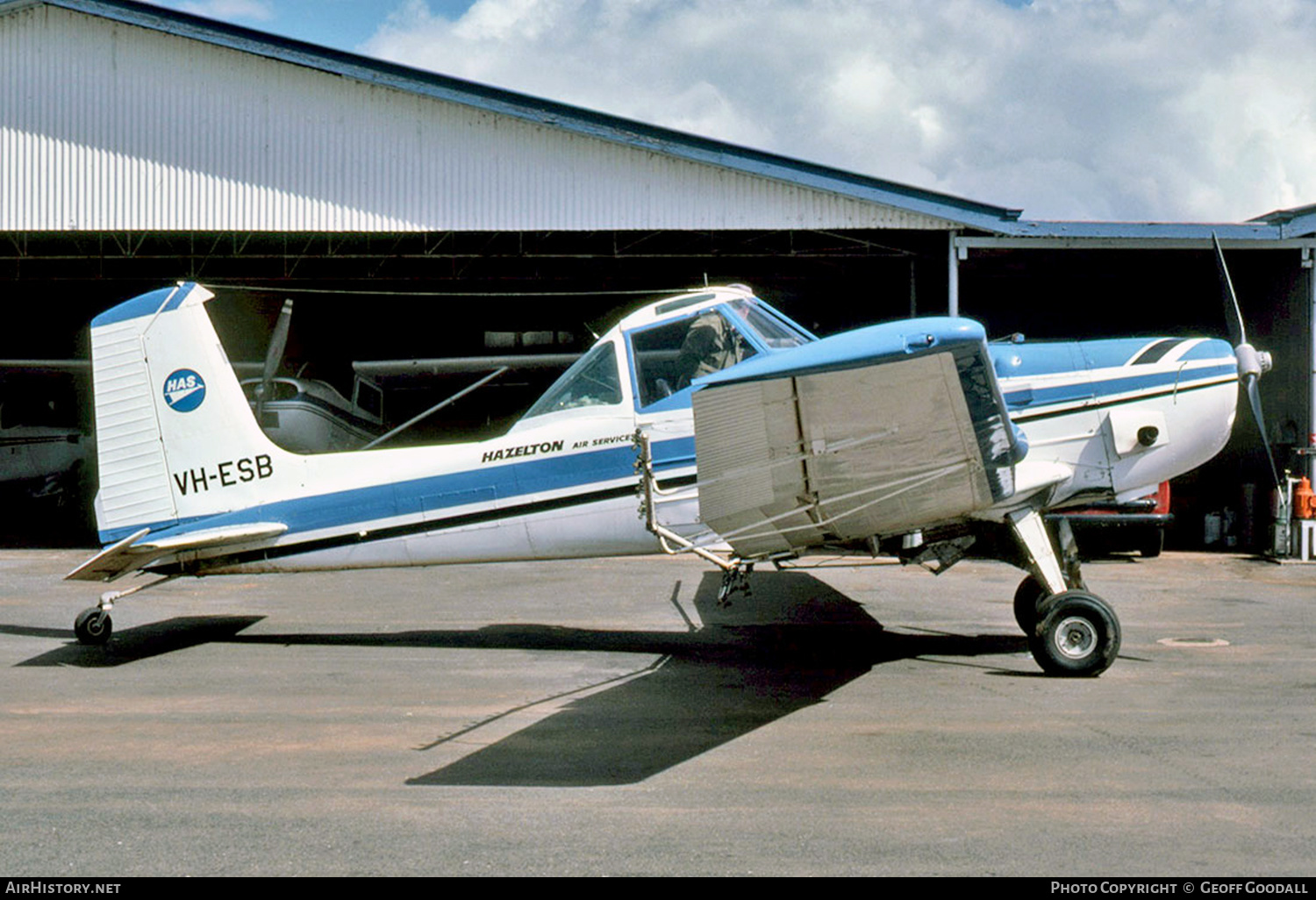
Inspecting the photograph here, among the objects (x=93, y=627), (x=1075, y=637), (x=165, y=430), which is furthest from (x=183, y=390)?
(x=1075, y=637)

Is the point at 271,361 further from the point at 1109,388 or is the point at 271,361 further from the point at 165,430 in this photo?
the point at 1109,388

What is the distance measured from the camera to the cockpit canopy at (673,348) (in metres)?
7.89

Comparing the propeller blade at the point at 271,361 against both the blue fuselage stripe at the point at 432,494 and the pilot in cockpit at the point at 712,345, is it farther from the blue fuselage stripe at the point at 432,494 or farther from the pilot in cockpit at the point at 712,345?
the pilot in cockpit at the point at 712,345

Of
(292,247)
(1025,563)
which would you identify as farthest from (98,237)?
(1025,563)

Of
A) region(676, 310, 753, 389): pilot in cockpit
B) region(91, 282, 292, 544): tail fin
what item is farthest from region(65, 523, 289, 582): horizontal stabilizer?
region(676, 310, 753, 389): pilot in cockpit

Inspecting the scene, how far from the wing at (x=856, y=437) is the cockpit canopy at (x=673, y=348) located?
147 centimetres

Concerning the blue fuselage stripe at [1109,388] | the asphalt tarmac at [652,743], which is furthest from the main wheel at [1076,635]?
the blue fuselage stripe at [1109,388]

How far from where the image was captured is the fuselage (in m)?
7.51

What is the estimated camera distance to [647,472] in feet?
21.8

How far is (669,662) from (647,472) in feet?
6.81

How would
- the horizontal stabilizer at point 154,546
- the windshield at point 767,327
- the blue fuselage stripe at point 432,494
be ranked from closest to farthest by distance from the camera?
1. the horizontal stabilizer at point 154,546
2. the windshield at point 767,327
3. the blue fuselage stripe at point 432,494

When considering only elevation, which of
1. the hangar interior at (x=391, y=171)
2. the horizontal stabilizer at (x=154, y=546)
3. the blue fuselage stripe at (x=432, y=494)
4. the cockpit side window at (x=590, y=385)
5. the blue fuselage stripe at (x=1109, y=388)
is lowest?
the horizontal stabilizer at (x=154, y=546)

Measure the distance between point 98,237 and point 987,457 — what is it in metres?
17.1

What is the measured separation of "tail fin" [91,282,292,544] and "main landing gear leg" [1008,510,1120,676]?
213 inches
